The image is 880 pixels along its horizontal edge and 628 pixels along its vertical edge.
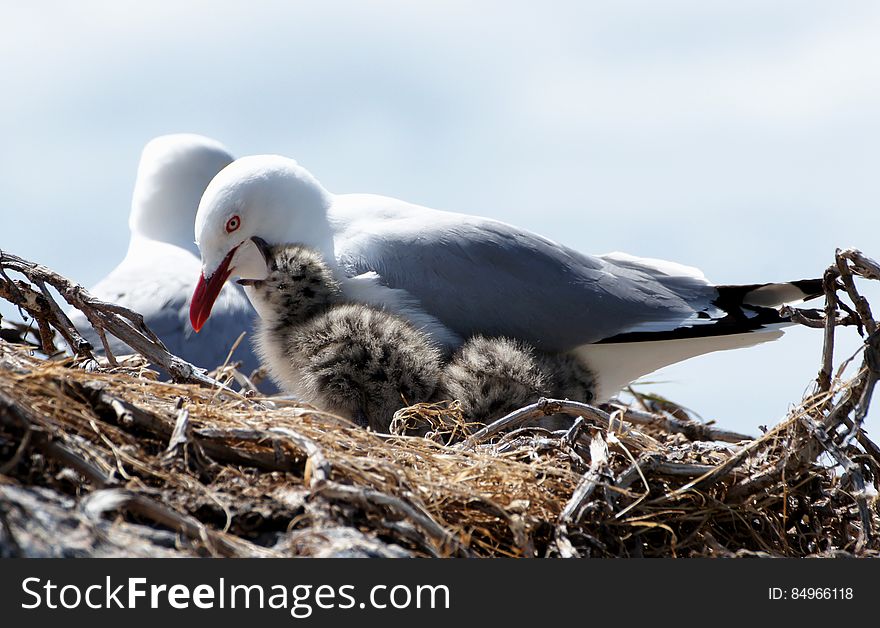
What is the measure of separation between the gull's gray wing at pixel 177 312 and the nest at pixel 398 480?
2734 millimetres

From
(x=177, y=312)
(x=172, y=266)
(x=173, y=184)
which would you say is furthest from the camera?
(x=173, y=184)

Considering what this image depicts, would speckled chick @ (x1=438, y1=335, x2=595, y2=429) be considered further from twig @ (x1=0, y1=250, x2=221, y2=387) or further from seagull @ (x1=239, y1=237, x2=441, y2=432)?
twig @ (x1=0, y1=250, x2=221, y2=387)

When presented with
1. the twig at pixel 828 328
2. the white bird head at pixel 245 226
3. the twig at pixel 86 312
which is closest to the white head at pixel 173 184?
the white bird head at pixel 245 226

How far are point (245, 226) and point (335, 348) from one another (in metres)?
0.90

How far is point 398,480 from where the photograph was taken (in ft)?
7.43

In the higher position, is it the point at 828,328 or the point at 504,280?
the point at 504,280

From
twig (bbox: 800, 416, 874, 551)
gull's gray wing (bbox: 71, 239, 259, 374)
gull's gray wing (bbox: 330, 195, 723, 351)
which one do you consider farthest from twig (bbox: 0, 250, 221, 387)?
gull's gray wing (bbox: 71, 239, 259, 374)

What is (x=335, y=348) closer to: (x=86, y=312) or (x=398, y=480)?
(x=86, y=312)

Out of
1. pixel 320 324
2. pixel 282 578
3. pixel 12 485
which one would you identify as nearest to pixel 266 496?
pixel 282 578

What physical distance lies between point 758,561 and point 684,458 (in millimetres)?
624

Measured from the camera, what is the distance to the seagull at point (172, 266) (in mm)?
5906

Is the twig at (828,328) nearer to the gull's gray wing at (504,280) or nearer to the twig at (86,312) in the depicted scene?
the gull's gray wing at (504,280)

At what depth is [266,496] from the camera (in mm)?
2129

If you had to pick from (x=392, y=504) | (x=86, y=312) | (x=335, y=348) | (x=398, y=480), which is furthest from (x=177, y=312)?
(x=392, y=504)
